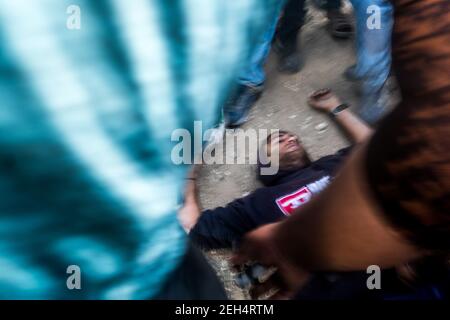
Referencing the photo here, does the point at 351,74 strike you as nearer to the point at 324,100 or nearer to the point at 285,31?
the point at 324,100

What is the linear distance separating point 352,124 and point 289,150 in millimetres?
292

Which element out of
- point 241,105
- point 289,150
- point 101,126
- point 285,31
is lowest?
point 101,126

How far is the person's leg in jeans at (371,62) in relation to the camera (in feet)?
5.58

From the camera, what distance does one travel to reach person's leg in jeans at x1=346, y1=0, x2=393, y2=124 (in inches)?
66.9

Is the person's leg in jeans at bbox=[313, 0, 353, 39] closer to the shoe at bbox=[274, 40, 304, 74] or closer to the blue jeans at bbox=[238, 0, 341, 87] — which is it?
the blue jeans at bbox=[238, 0, 341, 87]

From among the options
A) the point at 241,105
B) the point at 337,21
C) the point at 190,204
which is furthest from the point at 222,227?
the point at 337,21

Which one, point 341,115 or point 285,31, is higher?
point 285,31

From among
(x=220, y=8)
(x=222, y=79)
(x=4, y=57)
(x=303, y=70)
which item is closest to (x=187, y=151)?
(x=222, y=79)

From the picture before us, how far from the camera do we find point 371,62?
1.77m

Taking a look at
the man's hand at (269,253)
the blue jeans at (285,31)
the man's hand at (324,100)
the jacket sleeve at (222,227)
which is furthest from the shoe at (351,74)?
the man's hand at (269,253)

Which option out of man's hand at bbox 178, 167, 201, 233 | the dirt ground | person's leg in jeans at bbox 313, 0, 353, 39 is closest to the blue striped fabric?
man's hand at bbox 178, 167, 201, 233

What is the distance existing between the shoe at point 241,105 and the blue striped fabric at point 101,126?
90 centimetres

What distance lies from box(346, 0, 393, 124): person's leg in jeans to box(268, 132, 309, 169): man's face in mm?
308

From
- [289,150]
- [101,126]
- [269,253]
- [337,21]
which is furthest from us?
[337,21]
